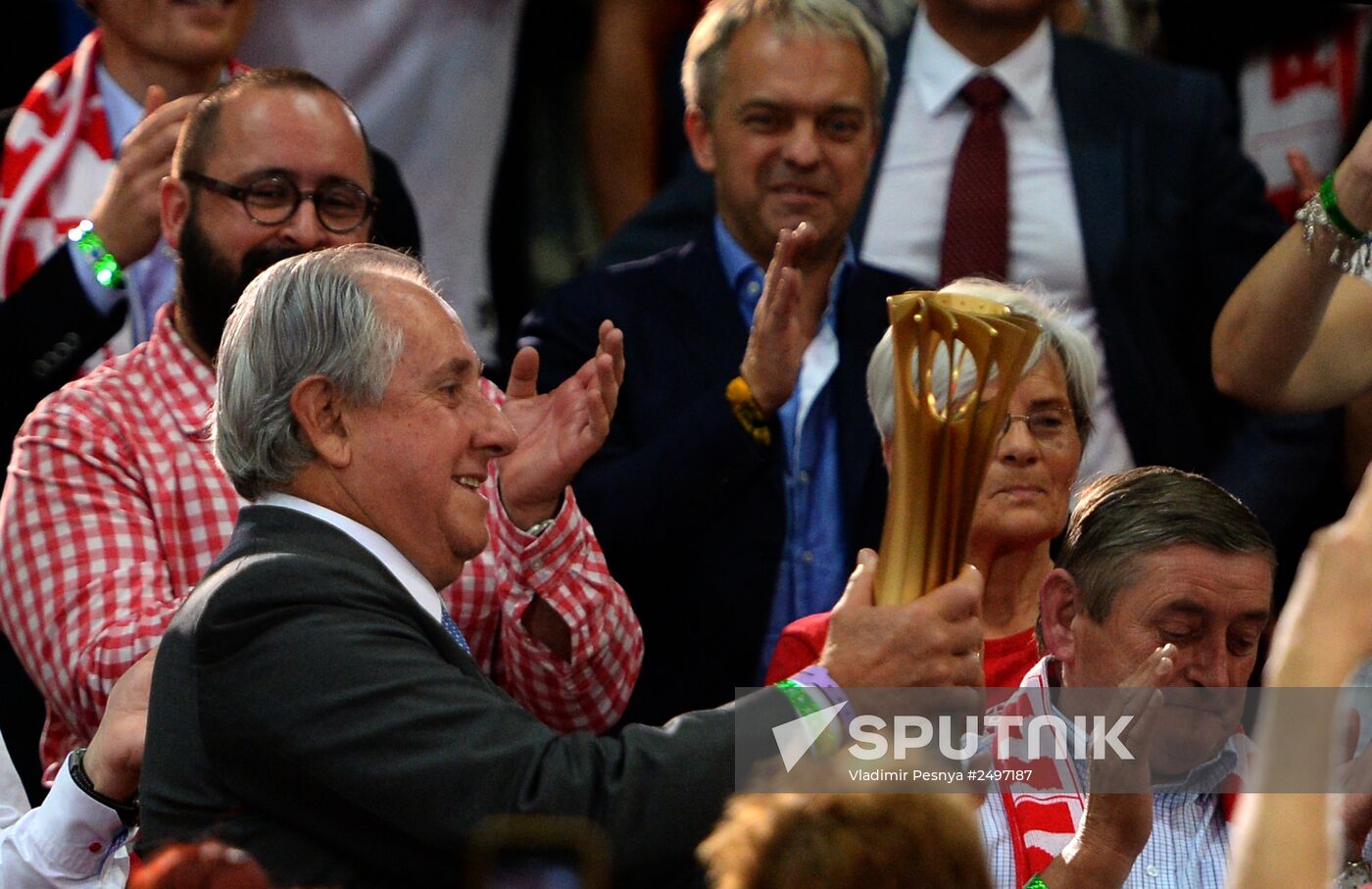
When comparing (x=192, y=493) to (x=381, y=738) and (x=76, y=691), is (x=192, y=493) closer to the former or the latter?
(x=76, y=691)

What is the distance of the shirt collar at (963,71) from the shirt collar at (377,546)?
2.36m

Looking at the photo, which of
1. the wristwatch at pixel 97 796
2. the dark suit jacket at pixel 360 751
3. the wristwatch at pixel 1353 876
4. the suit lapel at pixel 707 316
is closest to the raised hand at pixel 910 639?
the dark suit jacket at pixel 360 751

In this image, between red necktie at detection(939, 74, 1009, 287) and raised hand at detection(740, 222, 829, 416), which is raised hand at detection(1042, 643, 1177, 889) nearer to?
raised hand at detection(740, 222, 829, 416)

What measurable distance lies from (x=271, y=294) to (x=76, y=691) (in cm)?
86

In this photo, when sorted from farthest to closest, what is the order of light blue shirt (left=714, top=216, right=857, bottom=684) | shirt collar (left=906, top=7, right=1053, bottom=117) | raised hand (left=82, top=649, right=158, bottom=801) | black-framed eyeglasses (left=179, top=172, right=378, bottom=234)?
shirt collar (left=906, top=7, right=1053, bottom=117), light blue shirt (left=714, top=216, right=857, bottom=684), black-framed eyeglasses (left=179, top=172, right=378, bottom=234), raised hand (left=82, top=649, right=158, bottom=801)

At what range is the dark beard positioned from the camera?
3.76m

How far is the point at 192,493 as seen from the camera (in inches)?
140

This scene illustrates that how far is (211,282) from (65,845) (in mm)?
1099

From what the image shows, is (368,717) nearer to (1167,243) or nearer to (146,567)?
(146,567)

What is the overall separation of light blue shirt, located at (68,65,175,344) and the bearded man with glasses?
25 centimetres

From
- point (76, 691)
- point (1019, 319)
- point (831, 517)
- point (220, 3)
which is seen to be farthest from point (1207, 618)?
point (220, 3)

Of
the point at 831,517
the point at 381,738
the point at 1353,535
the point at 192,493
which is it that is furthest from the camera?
the point at 831,517

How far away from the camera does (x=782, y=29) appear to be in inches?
177

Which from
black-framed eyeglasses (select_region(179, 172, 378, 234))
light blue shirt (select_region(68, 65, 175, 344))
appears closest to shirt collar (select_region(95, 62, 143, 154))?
light blue shirt (select_region(68, 65, 175, 344))
